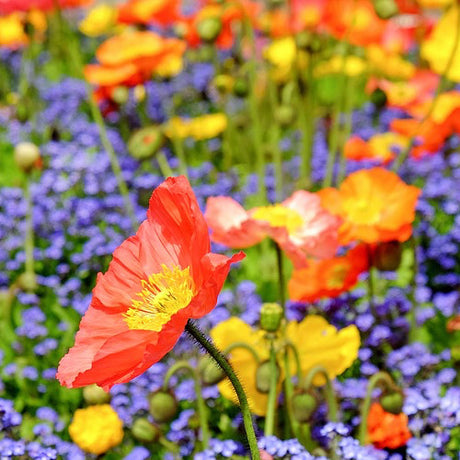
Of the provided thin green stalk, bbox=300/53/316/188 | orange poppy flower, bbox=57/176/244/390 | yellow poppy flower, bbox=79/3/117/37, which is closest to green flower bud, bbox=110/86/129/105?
yellow poppy flower, bbox=79/3/117/37

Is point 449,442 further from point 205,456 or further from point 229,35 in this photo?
point 229,35

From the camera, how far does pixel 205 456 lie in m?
1.55

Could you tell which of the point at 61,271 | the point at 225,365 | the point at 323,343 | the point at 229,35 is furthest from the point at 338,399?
the point at 229,35

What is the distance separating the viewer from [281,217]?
185 cm

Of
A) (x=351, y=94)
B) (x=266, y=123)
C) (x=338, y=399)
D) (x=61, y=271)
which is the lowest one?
(x=338, y=399)

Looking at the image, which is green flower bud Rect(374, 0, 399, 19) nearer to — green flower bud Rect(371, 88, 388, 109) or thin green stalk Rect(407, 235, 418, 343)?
thin green stalk Rect(407, 235, 418, 343)

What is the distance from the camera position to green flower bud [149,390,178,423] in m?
1.72

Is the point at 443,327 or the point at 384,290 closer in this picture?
the point at 443,327

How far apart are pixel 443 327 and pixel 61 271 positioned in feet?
3.62

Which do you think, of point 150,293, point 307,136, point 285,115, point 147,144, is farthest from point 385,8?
point 150,293

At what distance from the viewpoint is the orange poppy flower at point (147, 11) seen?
296 cm

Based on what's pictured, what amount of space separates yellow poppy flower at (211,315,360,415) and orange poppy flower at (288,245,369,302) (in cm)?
11

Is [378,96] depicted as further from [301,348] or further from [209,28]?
[301,348]

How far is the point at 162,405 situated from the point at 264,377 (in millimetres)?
227
